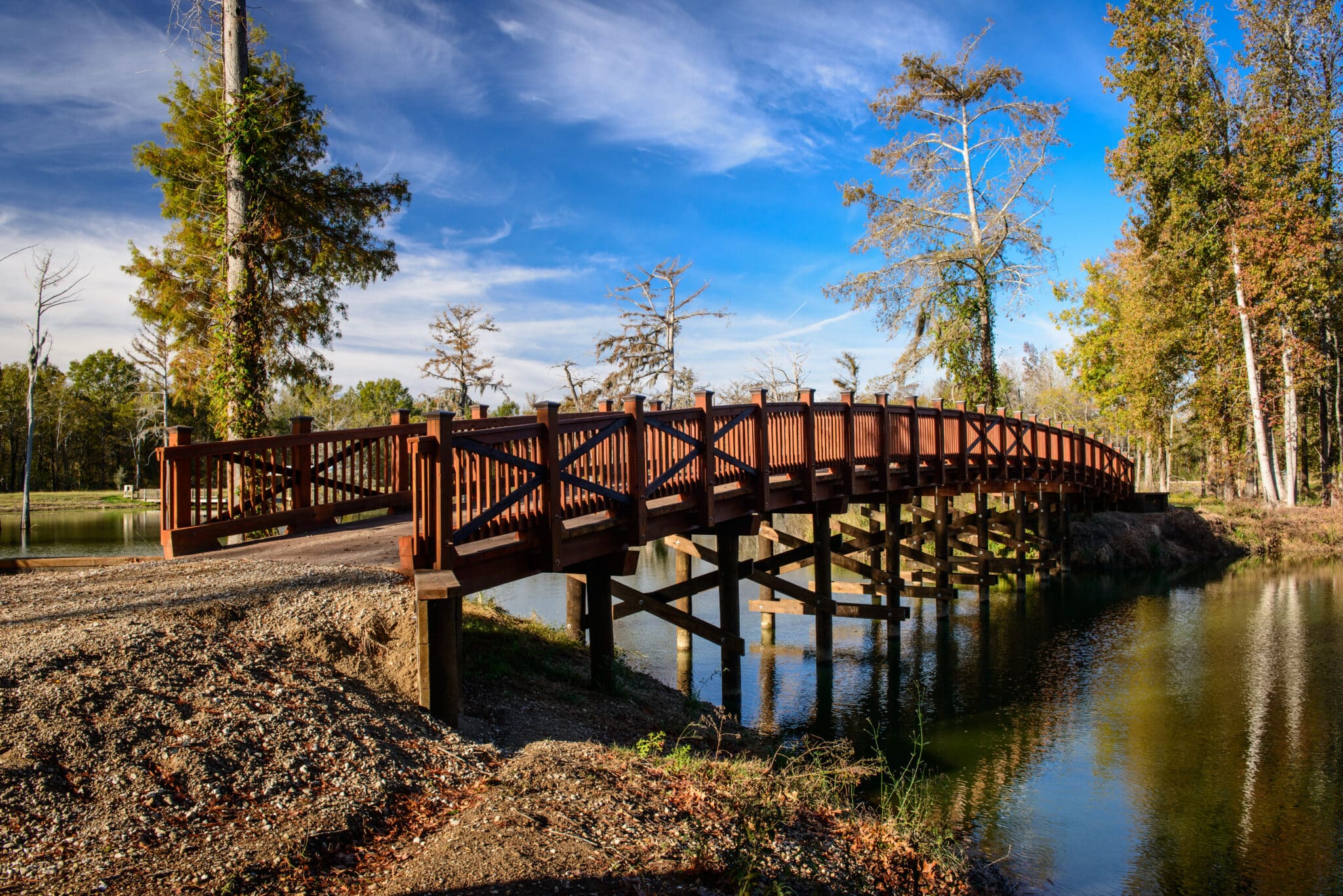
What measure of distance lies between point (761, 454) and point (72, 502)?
51.3m

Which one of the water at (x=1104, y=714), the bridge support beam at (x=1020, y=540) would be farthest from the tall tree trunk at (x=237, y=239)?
the bridge support beam at (x=1020, y=540)

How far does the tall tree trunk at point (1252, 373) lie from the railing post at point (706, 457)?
26.6 m

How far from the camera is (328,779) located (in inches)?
189

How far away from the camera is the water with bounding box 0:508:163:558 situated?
79.1ft

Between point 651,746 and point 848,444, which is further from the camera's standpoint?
point 848,444

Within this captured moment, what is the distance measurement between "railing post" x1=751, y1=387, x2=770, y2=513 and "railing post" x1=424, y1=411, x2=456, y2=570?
5.50m

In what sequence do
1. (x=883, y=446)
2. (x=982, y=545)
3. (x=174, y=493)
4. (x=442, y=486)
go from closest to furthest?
(x=442, y=486)
(x=174, y=493)
(x=883, y=446)
(x=982, y=545)

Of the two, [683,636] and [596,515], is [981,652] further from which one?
[596,515]

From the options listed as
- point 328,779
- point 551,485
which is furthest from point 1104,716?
point 328,779

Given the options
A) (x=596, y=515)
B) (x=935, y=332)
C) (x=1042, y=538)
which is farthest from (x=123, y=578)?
(x=935, y=332)

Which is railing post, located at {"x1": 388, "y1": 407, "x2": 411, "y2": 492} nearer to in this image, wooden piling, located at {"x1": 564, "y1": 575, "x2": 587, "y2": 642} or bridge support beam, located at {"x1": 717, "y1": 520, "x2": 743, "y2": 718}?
wooden piling, located at {"x1": 564, "y1": 575, "x2": 587, "y2": 642}

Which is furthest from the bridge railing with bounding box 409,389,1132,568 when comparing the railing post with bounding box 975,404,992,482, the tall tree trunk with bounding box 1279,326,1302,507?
the tall tree trunk with bounding box 1279,326,1302,507

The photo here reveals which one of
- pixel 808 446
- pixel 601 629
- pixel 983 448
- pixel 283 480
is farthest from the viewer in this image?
pixel 983 448

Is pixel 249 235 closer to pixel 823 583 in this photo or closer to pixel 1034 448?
pixel 823 583
